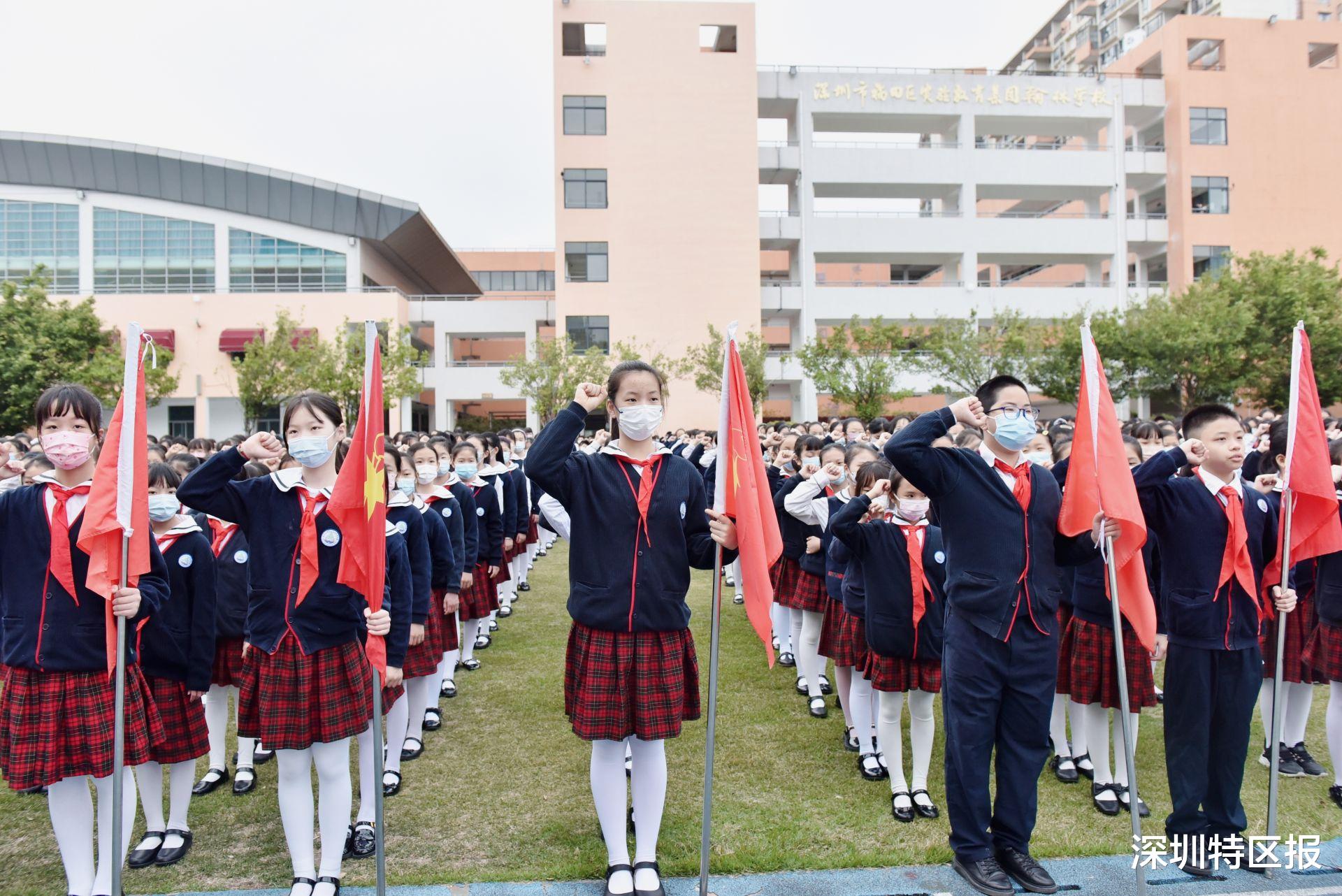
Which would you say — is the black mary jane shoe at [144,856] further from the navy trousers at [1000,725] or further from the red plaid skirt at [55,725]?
the navy trousers at [1000,725]

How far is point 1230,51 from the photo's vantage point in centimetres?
3619

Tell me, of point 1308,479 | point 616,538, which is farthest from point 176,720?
point 1308,479

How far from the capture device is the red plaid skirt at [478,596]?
7070mm

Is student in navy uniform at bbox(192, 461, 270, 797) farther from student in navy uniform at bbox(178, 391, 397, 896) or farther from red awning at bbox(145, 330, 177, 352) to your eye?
red awning at bbox(145, 330, 177, 352)

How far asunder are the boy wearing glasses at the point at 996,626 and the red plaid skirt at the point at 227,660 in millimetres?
3783

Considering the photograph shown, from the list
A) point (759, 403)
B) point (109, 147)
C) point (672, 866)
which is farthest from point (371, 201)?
point (672, 866)

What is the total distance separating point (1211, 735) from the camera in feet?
13.2

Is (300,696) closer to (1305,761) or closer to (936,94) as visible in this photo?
(1305,761)

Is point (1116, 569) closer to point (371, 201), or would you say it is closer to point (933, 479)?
point (933, 479)

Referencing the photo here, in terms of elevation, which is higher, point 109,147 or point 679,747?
point 109,147

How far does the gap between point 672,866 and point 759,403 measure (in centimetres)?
2999

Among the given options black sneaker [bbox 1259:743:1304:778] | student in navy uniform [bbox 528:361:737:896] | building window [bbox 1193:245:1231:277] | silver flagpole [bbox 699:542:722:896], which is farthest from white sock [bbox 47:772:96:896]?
building window [bbox 1193:245:1231:277]

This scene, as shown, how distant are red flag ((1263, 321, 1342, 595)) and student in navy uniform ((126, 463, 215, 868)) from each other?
5.33 m

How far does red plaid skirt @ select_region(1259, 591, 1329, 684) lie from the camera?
510 centimetres
